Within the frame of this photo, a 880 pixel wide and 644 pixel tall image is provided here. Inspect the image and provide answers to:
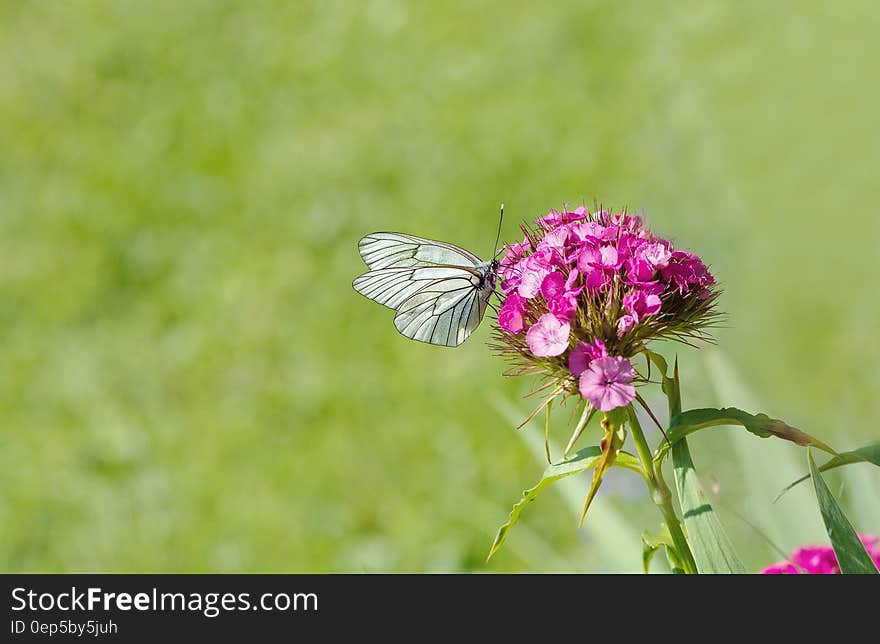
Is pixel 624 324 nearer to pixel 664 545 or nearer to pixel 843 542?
pixel 664 545

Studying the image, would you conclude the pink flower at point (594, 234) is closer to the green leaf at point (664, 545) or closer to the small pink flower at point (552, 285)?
the small pink flower at point (552, 285)

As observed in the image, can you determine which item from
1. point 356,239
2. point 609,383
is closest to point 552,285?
point 609,383

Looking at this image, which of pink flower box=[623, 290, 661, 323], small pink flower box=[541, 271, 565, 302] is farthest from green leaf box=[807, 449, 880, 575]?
small pink flower box=[541, 271, 565, 302]

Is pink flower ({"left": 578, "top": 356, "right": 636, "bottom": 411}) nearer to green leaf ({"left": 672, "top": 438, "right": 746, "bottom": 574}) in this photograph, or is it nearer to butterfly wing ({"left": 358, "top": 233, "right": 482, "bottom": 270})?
green leaf ({"left": 672, "top": 438, "right": 746, "bottom": 574})

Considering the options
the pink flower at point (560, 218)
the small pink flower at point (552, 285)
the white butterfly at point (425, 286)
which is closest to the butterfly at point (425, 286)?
the white butterfly at point (425, 286)

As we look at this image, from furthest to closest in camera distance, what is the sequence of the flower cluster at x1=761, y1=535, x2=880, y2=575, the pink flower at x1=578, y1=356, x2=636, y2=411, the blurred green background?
1. the blurred green background
2. the flower cluster at x1=761, y1=535, x2=880, y2=575
3. the pink flower at x1=578, y1=356, x2=636, y2=411

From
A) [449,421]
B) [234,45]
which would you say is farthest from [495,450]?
[234,45]
